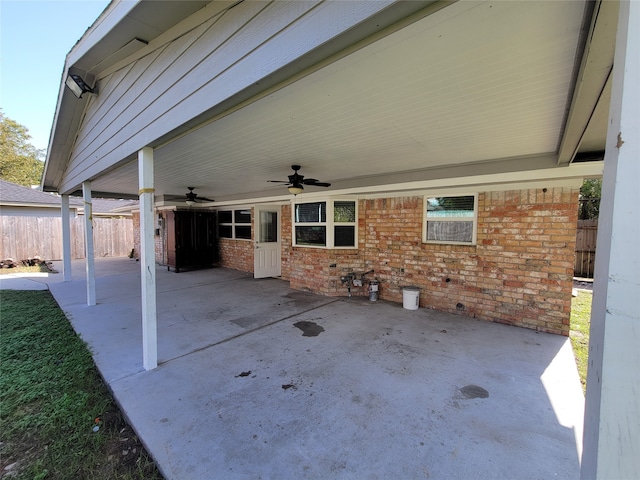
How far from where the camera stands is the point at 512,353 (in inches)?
134

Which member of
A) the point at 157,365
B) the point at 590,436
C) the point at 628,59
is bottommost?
the point at 157,365

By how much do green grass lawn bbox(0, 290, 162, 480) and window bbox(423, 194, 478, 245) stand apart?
16.0ft

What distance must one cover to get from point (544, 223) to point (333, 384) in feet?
12.4

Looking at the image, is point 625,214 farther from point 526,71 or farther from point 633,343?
point 526,71

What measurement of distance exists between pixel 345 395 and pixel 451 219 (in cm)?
364

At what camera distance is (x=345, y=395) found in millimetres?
2553

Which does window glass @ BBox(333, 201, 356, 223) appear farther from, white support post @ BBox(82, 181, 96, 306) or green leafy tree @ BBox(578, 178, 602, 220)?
green leafy tree @ BBox(578, 178, 602, 220)

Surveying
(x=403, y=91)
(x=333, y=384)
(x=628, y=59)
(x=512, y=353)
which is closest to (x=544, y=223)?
(x=512, y=353)

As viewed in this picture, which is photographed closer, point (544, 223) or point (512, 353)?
point (512, 353)

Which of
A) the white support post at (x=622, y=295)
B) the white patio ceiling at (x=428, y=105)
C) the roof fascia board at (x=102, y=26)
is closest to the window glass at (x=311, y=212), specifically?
the white patio ceiling at (x=428, y=105)

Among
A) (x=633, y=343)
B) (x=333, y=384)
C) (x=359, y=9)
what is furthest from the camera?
(x=333, y=384)

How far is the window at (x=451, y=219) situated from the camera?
4.76 m

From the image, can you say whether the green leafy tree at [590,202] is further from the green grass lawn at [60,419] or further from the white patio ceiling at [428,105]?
the green grass lawn at [60,419]

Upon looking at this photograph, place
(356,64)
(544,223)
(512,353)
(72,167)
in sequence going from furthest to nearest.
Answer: (72,167) < (544,223) < (512,353) < (356,64)
